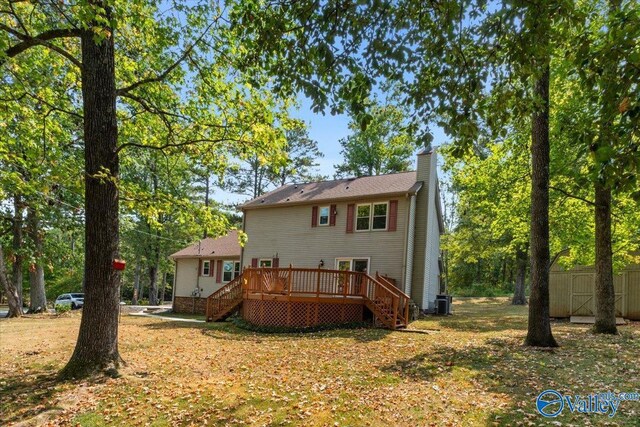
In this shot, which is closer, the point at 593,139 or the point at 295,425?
the point at 593,139

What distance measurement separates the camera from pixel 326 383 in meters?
6.21

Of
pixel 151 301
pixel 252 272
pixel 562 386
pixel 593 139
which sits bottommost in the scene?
pixel 151 301

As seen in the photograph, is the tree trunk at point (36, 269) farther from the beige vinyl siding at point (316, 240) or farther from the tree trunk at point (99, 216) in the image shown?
the tree trunk at point (99, 216)

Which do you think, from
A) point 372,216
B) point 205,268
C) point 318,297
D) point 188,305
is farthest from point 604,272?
point 205,268

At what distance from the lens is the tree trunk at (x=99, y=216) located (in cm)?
654

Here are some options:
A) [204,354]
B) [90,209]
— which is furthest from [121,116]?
[204,354]

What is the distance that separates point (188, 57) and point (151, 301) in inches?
1043

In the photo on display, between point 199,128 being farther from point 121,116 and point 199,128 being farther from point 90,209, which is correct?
point 90,209

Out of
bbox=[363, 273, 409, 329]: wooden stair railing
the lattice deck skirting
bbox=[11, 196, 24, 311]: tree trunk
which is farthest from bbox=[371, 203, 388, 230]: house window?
bbox=[11, 196, 24, 311]: tree trunk

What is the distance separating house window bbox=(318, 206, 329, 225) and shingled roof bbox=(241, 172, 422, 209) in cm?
49

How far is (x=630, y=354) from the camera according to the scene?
24.5 feet

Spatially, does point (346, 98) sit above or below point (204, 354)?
above

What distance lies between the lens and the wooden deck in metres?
12.9

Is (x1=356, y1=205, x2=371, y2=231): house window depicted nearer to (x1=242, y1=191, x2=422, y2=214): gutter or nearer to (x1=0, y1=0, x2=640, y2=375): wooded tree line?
(x1=242, y1=191, x2=422, y2=214): gutter
